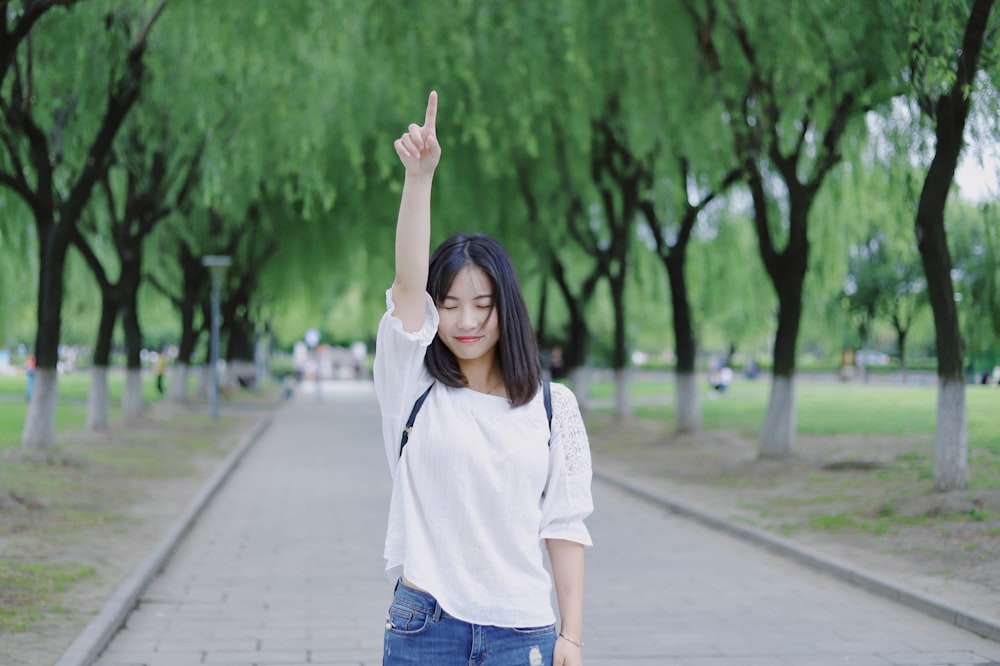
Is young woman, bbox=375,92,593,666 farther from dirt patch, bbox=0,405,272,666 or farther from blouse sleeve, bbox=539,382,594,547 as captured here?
dirt patch, bbox=0,405,272,666

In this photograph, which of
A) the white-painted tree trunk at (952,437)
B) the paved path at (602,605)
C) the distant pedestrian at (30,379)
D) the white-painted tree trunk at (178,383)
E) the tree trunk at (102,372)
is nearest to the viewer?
the paved path at (602,605)

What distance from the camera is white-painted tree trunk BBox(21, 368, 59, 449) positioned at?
16167mm

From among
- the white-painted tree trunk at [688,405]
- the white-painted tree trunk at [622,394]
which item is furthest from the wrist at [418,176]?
the white-painted tree trunk at [622,394]

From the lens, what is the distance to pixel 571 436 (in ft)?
9.46

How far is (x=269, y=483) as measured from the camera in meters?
16.9

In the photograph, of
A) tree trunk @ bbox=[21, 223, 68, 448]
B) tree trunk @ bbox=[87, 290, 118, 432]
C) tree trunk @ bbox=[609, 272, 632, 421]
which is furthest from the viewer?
tree trunk @ bbox=[609, 272, 632, 421]

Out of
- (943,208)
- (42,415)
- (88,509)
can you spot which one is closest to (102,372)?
(42,415)

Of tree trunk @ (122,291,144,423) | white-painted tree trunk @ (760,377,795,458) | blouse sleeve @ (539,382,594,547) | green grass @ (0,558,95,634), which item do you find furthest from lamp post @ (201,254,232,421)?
blouse sleeve @ (539,382,594,547)

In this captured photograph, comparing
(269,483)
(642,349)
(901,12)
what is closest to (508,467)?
(901,12)

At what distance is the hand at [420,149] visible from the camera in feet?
8.90

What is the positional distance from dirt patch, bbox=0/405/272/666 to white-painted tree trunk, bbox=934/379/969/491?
7.58 meters

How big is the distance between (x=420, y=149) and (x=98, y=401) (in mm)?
19689

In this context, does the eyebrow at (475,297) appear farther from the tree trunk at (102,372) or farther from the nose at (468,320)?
the tree trunk at (102,372)

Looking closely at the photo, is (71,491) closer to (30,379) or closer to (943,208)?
(943,208)
